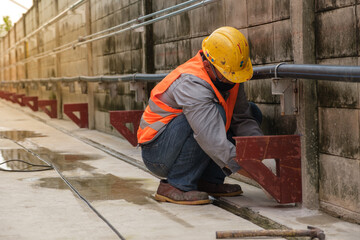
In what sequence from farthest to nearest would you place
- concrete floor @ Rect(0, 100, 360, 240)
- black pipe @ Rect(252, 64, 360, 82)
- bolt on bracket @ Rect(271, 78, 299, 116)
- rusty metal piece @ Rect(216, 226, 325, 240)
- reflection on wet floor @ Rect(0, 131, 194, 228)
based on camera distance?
reflection on wet floor @ Rect(0, 131, 194, 228), bolt on bracket @ Rect(271, 78, 299, 116), concrete floor @ Rect(0, 100, 360, 240), black pipe @ Rect(252, 64, 360, 82), rusty metal piece @ Rect(216, 226, 325, 240)

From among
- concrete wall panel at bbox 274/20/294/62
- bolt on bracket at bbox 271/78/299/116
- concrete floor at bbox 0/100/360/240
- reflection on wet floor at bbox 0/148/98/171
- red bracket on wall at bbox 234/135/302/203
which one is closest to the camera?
concrete floor at bbox 0/100/360/240

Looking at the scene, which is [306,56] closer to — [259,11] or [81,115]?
[259,11]

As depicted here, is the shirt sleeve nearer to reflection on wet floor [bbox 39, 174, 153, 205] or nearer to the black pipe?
the black pipe

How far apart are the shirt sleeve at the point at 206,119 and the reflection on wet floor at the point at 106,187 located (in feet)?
2.57

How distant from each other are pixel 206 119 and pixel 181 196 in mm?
664

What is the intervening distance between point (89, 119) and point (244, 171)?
274 inches

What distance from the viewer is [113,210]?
4.21 meters

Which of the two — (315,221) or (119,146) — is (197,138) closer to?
(315,221)

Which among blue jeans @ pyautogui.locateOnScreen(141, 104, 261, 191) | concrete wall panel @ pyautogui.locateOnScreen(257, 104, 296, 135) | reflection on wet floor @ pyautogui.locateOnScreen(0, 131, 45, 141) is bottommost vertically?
reflection on wet floor @ pyautogui.locateOnScreen(0, 131, 45, 141)

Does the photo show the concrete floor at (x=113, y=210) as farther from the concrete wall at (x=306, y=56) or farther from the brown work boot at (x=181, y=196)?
the concrete wall at (x=306, y=56)

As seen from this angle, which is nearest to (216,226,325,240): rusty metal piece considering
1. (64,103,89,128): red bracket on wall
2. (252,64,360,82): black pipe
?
(252,64,360,82): black pipe

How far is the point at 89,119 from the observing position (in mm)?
10781

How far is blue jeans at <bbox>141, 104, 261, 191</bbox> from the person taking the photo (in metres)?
4.27

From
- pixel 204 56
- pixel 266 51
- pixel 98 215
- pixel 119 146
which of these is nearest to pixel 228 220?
pixel 98 215
